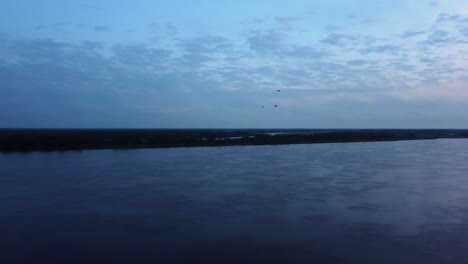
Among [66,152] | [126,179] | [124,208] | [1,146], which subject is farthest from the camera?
[1,146]

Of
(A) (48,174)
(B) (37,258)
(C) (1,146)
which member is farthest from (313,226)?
(C) (1,146)

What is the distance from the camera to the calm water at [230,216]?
10195 millimetres

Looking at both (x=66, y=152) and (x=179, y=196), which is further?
(x=66, y=152)

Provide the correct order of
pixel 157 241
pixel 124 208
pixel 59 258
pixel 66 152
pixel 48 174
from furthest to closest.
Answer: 1. pixel 66 152
2. pixel 48 174
3. pixel 124 208
4. pixel 157 241
5. pixel 59 258

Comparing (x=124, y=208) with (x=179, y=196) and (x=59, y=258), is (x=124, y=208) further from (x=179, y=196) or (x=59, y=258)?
(x=59, y=258)

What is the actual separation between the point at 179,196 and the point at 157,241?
21.4ft

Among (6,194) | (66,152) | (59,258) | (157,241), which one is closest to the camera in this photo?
(59,258)

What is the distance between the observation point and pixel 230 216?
14.0m

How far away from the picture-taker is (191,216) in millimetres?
13898

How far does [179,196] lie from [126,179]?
5858 millimetres

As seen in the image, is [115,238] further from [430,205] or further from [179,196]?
[430,205]

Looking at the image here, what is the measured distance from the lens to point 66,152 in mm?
37719

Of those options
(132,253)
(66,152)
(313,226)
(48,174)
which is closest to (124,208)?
(132,253)

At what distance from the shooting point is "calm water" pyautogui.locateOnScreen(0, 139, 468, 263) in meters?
10.2
